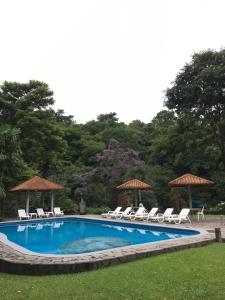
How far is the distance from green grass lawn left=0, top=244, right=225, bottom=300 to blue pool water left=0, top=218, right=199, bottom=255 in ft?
13.9

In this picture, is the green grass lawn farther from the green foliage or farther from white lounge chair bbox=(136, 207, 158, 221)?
the green foliage

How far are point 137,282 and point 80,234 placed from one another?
1074cm

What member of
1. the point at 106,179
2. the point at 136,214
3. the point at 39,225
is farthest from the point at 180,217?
the point at 106,179

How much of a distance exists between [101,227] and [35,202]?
27.6 ft

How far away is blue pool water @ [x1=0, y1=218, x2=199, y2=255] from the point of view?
12920mm

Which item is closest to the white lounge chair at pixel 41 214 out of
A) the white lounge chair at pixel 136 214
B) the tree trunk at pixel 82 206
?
the tree trunk at pixel 82 206

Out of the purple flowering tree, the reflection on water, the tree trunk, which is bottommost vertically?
the reflection on water

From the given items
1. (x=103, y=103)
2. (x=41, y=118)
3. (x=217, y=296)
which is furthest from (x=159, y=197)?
(x=103, y=103)

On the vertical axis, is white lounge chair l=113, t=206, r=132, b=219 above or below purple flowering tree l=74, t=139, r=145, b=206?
below

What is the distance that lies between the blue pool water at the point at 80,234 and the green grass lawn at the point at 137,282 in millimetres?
4227

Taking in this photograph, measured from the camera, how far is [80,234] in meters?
16.7

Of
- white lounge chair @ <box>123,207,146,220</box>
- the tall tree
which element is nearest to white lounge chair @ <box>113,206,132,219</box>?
white lounge chair @ <box>123,207,146,220</box>

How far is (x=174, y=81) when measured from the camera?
20.5m

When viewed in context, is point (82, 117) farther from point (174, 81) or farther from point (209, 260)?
point (209, 260)
